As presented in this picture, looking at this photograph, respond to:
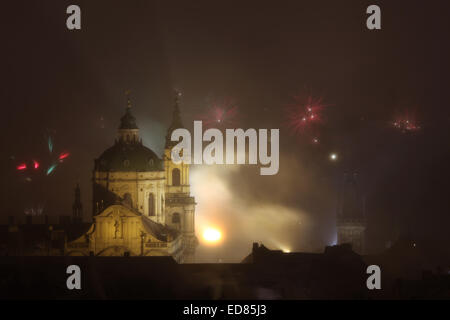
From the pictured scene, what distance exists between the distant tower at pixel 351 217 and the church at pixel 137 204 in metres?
12.7

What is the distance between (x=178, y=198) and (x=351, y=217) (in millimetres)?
15158

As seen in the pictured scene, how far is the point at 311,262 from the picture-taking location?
5491cm

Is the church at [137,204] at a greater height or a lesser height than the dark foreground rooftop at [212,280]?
greater

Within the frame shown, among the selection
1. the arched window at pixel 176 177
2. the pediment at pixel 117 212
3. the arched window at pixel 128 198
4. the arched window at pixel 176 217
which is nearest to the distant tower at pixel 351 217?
the arched window at pixel 176 217

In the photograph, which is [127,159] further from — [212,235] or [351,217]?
[351,217]

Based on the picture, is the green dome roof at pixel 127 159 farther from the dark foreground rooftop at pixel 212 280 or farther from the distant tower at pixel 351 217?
the dark foreground rooftop at pixel 212 280

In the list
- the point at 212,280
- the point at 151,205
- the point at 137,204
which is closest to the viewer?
the point at 212,280

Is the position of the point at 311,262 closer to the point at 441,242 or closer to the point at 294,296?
the point at 294,296

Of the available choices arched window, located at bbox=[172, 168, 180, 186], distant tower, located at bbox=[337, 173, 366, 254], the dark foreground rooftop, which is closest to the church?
arched window, located at bbox=[172, 168, 180, 186]

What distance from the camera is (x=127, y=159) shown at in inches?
3297

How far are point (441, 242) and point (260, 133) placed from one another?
2311 cm

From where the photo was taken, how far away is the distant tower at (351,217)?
89250 mm

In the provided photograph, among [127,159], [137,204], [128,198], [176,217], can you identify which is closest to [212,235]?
[176,217]
